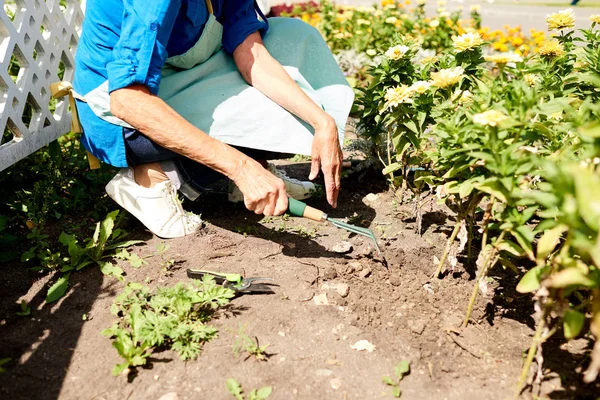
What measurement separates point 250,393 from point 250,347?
184 mm

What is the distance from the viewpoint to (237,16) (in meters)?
2.76

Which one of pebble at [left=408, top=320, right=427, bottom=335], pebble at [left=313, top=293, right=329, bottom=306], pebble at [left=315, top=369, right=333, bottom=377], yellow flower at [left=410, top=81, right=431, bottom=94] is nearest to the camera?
pebble at [left=315, top=369, right=333, bottom=377]

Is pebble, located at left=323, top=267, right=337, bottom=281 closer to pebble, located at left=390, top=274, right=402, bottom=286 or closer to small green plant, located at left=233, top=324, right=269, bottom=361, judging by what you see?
pebble, located at left=390, top=274, right=402, bottom=286

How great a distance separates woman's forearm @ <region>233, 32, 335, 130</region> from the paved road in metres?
4.57

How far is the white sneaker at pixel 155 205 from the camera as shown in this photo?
2553 mm

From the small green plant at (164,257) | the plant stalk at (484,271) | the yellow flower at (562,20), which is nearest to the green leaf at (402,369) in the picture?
the plant stalk at (484,271)

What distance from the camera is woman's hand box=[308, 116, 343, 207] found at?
95.1 inches

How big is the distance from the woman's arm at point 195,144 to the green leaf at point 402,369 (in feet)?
2.39

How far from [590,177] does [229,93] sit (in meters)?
1.79

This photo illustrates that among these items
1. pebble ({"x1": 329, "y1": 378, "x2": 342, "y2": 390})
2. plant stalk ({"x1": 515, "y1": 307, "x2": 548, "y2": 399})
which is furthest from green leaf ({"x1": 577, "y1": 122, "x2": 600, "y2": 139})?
pebble ({"x1": 329, "y1": 378, "x2": 342, "y2": 390})

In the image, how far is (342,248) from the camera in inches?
98.1

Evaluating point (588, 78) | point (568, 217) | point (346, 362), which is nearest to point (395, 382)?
point (346, 362)

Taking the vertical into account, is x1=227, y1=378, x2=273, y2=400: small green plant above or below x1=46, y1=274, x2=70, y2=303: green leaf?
above

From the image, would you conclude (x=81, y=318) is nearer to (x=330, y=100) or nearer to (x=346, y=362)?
(x=346, y=362)
